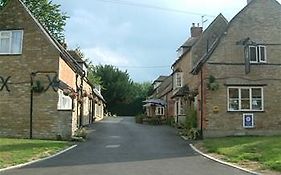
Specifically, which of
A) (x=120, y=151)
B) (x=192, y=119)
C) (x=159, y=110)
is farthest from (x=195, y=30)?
(x=120, y=151)

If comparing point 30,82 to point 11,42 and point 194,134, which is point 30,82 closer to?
point 11,42

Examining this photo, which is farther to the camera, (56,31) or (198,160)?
(56,31)

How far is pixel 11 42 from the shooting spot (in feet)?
100

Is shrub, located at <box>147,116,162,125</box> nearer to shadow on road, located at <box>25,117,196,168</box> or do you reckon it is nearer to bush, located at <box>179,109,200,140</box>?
bush, located at <box>179,109,200,140</box>

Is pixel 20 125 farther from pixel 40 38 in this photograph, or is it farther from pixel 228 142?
pixel 228 142

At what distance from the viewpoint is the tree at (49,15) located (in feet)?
153

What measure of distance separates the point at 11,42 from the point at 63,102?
535cm

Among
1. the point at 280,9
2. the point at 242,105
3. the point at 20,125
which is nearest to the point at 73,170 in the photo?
the point at 20,125

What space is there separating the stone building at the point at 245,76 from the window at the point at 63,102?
366 inches

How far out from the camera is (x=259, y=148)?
20.9 meters

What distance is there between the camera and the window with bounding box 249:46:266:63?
3025 centimetres

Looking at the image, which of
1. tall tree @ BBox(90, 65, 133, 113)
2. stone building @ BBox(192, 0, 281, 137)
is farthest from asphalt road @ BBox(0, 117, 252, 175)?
tall tree @ BBox(90, 65, 133, 113)

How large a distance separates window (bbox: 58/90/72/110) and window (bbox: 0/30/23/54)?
399 centimetres

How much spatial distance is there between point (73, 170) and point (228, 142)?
11902mm
